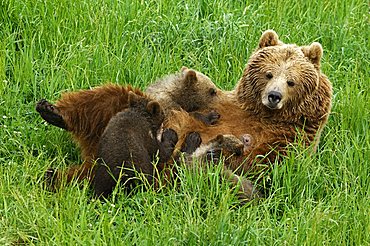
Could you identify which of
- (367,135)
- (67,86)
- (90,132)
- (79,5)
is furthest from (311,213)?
(79,5)

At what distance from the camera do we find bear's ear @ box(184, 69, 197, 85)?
7688 mm

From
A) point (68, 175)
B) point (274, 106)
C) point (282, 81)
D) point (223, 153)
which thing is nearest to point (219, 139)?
point (223, 153)

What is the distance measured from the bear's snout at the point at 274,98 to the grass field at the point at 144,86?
41 centimetres

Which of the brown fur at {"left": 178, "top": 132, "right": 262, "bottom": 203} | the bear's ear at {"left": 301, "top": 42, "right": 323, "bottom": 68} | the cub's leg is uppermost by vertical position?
the bear's ear at {"left": 301, "top": 42, "right": 323, "bottom": 68}

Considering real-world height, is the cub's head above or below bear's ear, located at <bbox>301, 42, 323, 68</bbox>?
below

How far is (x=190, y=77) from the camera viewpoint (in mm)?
7699

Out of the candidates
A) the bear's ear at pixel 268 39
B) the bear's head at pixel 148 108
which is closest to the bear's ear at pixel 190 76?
the bear's ear at pixel 268 39

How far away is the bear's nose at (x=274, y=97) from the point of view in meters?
7.00

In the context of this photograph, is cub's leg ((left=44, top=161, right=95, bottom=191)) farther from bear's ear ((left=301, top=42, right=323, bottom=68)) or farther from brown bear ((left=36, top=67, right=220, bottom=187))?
bear's ear ((left=301, top=42, right=323, bottom=68))

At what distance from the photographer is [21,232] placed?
5785 mm

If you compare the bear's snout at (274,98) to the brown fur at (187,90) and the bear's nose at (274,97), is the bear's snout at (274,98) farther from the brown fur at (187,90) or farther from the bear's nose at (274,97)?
the brown fur at (187,90)

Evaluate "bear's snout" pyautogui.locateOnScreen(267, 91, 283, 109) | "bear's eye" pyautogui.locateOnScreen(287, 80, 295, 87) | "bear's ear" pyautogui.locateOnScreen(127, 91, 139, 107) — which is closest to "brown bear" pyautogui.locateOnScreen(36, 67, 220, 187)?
"bear's ear" pyautogui.locateOnScreen(127, 91, 139, 107)

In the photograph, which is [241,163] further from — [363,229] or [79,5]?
[79,5]

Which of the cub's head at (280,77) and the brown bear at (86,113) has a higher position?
the cub's head at (280,77)
